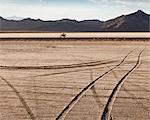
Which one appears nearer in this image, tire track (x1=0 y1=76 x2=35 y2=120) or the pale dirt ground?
tire track (x1=0 y1=76 x2=35 y2=120)

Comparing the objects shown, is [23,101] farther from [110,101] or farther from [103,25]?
[103,25]

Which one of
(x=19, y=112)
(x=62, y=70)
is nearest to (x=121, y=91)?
(x=19, y=112)

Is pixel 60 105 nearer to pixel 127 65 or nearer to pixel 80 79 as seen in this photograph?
pixel 80 79

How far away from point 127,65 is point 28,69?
14.6 feet

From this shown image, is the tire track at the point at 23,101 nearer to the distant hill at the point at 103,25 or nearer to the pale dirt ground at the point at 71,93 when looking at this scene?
the pale dirt ground at the point at 71,93

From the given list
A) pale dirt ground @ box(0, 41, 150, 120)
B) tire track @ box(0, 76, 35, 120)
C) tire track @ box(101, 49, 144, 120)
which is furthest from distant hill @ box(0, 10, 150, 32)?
tire track @ box(0, 76, 35, 120)

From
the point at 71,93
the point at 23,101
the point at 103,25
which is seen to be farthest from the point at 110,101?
the point at 103,25

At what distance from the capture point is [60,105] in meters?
8.83

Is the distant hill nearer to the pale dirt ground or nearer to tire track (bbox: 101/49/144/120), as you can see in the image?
the pale dirt ground

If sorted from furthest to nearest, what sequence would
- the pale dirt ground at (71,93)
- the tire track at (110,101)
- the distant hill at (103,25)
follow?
the distant hill at (103,25) < the pale dirt ground at (71,93) < the tire track at (110,101)

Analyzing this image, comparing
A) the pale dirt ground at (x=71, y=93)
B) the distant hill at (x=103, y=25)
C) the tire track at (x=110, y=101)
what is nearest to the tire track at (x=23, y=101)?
the pale dirt ground at (x=71, y=93)

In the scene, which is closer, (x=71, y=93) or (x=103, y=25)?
(x=71, y=93)

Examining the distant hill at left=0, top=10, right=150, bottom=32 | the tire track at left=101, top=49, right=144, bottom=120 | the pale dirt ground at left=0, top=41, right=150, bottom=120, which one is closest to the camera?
the tire track at left=101, top=49, right=144, bottom=120

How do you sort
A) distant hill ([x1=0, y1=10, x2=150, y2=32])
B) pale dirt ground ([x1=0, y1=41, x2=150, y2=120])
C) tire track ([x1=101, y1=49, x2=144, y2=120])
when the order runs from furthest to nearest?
distant hill ([x1=0, y1=10, x2=150, y2=32])
pale dirt ground ([x1=0, y1=41, x2=150, y2=120])
tire track ([x1=101, y1=49, x2=144, y2=120])
